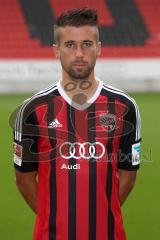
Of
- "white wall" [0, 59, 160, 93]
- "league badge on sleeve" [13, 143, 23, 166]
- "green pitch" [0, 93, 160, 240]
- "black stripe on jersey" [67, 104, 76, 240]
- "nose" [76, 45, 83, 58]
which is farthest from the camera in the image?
"white wall" [0, 59, 160, 93]

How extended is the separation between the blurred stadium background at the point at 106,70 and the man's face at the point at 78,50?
2.27m

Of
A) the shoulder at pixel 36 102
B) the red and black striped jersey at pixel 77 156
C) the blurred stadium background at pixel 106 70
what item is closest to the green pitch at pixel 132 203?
the blurred stadium background at pixel 106 70

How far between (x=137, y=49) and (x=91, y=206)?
541 inches

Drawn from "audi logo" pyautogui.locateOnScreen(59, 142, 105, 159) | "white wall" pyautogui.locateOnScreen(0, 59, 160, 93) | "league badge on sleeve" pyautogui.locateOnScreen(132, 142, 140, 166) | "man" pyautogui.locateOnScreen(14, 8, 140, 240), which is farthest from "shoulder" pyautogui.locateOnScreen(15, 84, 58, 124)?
"white wall" pyautogui.locateOnScreen(0, 59, 160, 93)

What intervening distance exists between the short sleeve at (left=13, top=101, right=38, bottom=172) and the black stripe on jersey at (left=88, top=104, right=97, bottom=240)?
0.78ft

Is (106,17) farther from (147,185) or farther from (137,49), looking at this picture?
(147,185)

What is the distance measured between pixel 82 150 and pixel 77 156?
0.11ft

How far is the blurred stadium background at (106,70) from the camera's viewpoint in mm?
4414

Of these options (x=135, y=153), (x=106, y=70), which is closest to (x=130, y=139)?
(x=135, y=153)

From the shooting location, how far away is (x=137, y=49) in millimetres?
15430

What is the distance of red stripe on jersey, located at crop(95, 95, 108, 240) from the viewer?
204cm

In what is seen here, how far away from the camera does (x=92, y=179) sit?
2.03 m

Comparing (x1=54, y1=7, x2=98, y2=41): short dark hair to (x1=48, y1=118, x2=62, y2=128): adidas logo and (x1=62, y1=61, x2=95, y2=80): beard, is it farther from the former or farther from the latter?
(x1=48, y1=118, x2=62, y2=128): adidas logo

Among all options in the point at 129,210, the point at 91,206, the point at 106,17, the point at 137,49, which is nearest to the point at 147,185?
the point at 129,210
